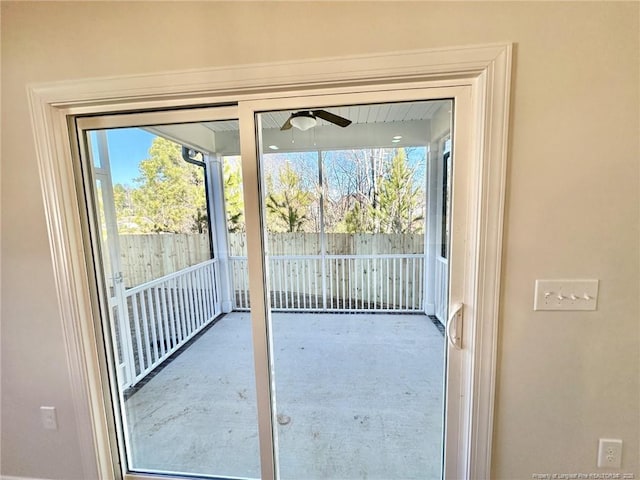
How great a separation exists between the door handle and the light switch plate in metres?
0.28

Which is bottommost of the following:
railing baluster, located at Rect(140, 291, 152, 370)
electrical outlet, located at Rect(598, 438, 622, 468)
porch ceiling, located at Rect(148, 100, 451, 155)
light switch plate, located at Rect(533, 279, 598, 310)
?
electrical outlet, located at Rect(598, 438, 622, 468)

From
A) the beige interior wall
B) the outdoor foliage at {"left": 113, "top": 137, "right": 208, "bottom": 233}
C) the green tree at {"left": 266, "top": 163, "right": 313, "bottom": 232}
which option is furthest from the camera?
the green tree at {"left": 266, "top": 163, "right": 313, "bottom": 232}

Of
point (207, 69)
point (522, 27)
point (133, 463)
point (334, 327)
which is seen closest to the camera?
point (522, 27)

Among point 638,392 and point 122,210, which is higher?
point 122,210

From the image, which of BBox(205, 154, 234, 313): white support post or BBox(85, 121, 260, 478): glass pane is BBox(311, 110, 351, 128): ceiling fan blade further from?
BBox(205, 154, 234, 313): white support post

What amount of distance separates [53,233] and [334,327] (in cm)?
230

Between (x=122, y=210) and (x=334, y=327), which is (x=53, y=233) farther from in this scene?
(x=334, y=327)

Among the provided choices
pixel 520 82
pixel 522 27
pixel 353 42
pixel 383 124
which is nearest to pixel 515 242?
pixel 520 82

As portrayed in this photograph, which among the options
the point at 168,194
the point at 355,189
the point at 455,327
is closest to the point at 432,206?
the point at 455,327

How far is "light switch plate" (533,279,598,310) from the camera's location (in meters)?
1.00

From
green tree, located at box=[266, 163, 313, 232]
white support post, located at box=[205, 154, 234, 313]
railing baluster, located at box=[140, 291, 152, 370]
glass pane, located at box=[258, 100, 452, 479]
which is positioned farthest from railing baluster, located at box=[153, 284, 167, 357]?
green tree, located at box=[266, 163, 313, 232]

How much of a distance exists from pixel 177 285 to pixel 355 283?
180cm

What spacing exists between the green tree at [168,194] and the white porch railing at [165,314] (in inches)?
16.0

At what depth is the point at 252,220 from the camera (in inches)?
46.2
